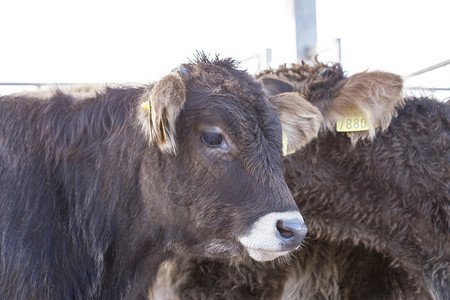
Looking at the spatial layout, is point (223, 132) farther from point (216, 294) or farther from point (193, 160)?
point (216, 294)

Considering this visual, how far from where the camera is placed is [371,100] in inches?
160

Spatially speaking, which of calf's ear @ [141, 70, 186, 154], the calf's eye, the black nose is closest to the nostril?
the black nose

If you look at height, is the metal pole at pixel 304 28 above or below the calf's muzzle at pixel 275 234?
above

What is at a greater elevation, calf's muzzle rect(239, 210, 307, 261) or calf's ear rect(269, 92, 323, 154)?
calf's ear rect(269, 92, 323, 154)

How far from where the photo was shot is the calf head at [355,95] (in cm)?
406

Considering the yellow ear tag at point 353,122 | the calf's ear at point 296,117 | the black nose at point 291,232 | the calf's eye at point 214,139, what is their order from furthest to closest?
the yellow ear tag at point 353,122 < the calf's ear at point 296,117 < the calf's eye at point 214,139 < the black nose at point 291,232

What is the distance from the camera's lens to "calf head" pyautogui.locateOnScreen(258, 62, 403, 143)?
4059mm

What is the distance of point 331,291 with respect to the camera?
4355 mm

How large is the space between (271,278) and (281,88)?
56.6 inches

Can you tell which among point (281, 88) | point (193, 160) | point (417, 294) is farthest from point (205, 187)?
point (417, 294)

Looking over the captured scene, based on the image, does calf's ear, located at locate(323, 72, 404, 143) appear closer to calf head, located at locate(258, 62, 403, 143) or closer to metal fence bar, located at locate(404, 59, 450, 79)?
calf head, located at locate(258, 62, 403, 143)

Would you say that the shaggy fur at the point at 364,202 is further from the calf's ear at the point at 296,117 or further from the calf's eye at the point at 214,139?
the calf's eye at the point at 214,139

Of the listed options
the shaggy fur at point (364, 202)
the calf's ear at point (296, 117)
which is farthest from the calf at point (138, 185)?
the shaggy fur at point (364, 202)

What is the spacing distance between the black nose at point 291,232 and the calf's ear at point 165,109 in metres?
0.68
